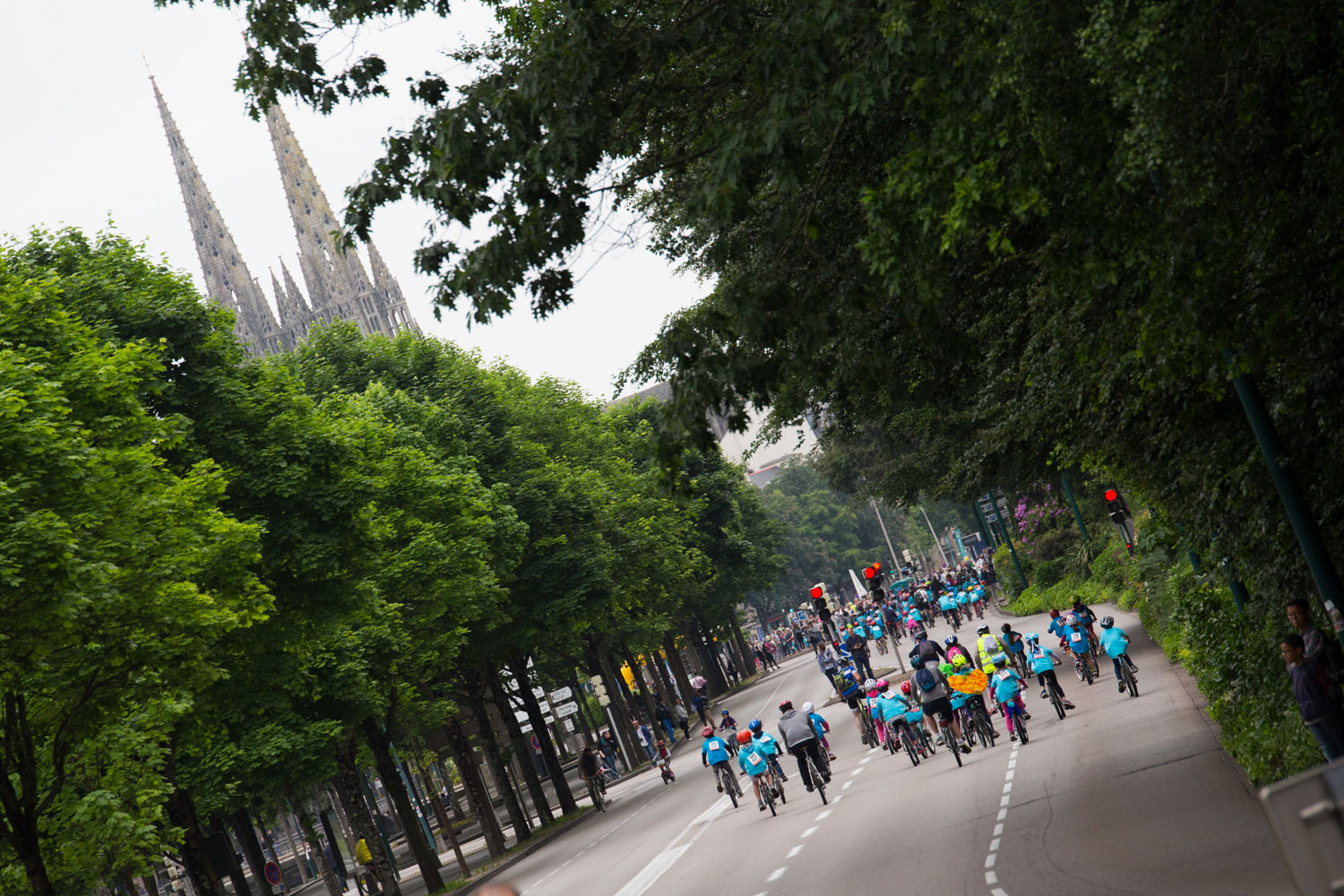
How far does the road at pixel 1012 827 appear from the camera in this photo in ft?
38.6

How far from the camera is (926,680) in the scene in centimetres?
2123

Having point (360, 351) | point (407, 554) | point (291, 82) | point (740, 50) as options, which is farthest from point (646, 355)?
point (360, 351)

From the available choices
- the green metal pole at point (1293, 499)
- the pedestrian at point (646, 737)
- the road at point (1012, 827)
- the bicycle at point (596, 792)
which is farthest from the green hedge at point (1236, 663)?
the pedestrian at point (646, 737)

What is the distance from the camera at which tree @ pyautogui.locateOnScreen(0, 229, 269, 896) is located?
16.0 meters

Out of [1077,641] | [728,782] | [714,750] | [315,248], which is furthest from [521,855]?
[315,248]

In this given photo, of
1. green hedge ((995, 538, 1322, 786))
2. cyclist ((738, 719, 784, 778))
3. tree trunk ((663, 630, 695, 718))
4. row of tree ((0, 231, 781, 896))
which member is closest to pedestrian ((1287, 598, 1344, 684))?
green hedge ((995, 538, 1322, 786))

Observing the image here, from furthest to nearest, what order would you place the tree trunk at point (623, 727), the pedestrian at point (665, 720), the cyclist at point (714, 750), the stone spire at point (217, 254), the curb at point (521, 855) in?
the stone spire at point (217, 254) < the pedestrian at point (665, 720) < the tree trunk at point (623, 727) < the curb at point (521, 855) < the cyclist at point (714, 750)

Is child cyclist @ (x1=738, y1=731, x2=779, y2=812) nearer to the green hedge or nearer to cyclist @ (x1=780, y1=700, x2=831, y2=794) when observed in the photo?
cyclist @ (x1=780, y1=700, x2=831, y2=794)

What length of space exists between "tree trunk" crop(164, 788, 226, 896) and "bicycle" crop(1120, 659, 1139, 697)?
15.4 m

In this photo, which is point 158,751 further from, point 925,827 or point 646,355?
point 925,827

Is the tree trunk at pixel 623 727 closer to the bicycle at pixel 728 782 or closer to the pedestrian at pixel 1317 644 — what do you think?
the bicycle at pixel 728 782

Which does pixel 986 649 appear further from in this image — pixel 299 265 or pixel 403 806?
pixel 299 265

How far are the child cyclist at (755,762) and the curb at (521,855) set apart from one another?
7773 mm

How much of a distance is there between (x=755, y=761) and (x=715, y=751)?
2076 mm
